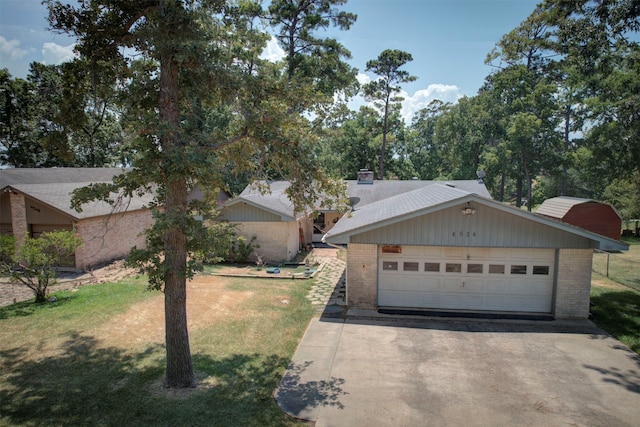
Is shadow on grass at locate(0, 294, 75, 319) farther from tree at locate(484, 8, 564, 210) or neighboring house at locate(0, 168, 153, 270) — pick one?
tree at locate(484, 8, 564, 210)

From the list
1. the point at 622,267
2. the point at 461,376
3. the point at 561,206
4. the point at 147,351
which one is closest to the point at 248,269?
the point at 147,351

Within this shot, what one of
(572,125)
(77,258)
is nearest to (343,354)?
(77,258)

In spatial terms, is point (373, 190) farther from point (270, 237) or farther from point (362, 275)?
point (362, 275)

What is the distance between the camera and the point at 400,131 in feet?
138

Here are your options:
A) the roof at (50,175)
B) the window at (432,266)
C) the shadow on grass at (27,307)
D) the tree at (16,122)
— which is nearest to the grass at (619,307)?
the window at (432,266)

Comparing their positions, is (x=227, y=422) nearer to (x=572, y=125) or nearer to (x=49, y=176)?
(x=49, y=176)

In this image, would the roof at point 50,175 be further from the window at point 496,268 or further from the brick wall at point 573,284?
the brick wall at point 573,284

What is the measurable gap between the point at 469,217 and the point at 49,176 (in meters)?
28.1

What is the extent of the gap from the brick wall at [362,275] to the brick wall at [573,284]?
562 cm

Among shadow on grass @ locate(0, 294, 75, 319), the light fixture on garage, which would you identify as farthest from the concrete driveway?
shadow on grass @ locate(0, 294, 75, 319)

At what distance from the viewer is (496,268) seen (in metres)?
11.7

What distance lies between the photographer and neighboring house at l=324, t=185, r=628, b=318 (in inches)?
432

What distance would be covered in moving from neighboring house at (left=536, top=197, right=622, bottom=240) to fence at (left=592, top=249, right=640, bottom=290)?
2.82 m

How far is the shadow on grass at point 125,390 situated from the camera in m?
6.40
